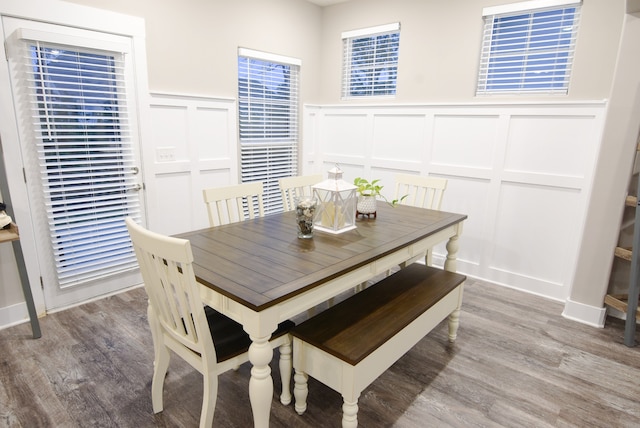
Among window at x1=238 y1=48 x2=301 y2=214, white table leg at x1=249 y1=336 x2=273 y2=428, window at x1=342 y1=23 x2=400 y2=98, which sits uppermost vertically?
window at x1=342 y1=23 x2=400 y2=98

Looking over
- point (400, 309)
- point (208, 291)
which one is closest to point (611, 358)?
point (400, 309)

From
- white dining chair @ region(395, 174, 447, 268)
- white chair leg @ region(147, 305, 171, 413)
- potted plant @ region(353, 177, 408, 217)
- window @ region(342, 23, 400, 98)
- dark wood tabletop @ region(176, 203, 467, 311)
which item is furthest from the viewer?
window @ region(342, 23, 400, 98)

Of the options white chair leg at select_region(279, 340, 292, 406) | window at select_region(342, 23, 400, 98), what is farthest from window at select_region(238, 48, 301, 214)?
white chair leg at select_region(279, 340, 292, 406)

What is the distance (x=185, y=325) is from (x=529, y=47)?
3515 millimetres

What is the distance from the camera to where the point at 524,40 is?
3320mm

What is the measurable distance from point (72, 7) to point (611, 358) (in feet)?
14.2

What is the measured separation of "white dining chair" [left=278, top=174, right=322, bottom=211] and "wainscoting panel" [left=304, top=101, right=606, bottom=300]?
1.33m

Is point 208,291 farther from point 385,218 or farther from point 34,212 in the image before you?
point 34,212

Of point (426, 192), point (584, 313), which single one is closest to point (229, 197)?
point (426, 192)

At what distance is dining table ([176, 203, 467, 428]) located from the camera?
1.49m

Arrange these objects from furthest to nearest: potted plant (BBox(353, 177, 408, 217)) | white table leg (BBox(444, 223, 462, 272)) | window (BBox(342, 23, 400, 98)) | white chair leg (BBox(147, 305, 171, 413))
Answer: window (BBox(342, 23, 400, 98)) < white table leg (BBox(444, 223, 462, 272)) < potted plant (BBox(353, 177, 408, 217)) < white chair leg (BBox(147, 305, 171, 413))

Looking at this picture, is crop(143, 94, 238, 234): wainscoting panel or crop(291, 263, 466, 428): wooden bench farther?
crop(143, 94, 238, 234): wainscoting panel

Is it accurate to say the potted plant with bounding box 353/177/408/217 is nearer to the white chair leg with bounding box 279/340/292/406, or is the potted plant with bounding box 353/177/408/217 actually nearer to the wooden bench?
the wooden bench

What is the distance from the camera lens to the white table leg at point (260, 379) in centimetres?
149
